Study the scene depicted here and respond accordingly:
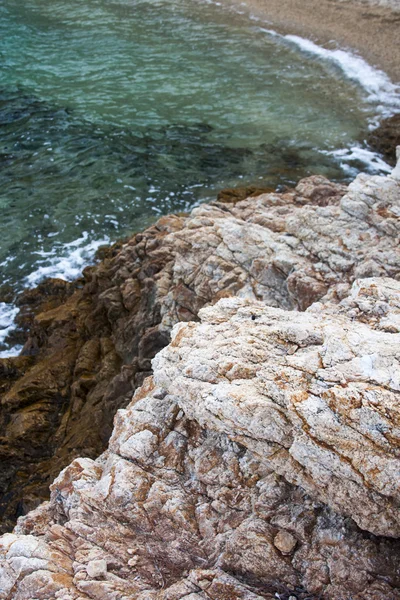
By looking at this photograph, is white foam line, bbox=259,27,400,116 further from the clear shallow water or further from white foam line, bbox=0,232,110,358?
white foam line, bbox=0,232,110,358

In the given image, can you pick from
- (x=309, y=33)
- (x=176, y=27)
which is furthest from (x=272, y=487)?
(x=176, y=27)

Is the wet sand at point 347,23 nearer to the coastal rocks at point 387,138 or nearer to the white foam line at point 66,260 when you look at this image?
the coastal rocks at point 387,138

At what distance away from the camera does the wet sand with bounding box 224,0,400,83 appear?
33531 millimetres

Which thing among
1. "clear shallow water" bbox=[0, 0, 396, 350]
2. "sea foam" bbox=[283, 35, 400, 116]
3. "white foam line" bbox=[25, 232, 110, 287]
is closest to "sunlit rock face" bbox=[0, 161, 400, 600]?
"white foam line" bbox=[25, 232, 110, 287]

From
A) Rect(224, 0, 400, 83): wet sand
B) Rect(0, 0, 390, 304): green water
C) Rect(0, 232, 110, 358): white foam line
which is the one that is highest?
Rect(224, 0, 400, 83): wet sand

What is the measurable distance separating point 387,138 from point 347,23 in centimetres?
1659

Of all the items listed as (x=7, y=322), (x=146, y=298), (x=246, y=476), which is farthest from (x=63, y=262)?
(x=246, y=476)

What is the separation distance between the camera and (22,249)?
785 inches

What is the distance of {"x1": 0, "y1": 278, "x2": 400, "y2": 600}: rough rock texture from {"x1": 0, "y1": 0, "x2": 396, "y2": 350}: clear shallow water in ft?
33.7

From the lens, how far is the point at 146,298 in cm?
1462

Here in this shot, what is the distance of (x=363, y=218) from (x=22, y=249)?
1253 cm

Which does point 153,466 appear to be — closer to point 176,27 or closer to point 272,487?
point 272,487

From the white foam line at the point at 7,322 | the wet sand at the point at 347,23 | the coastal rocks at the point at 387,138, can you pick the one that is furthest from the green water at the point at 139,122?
the wet sand at the point at 347,23

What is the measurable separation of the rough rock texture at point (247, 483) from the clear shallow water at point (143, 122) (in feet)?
33.7
